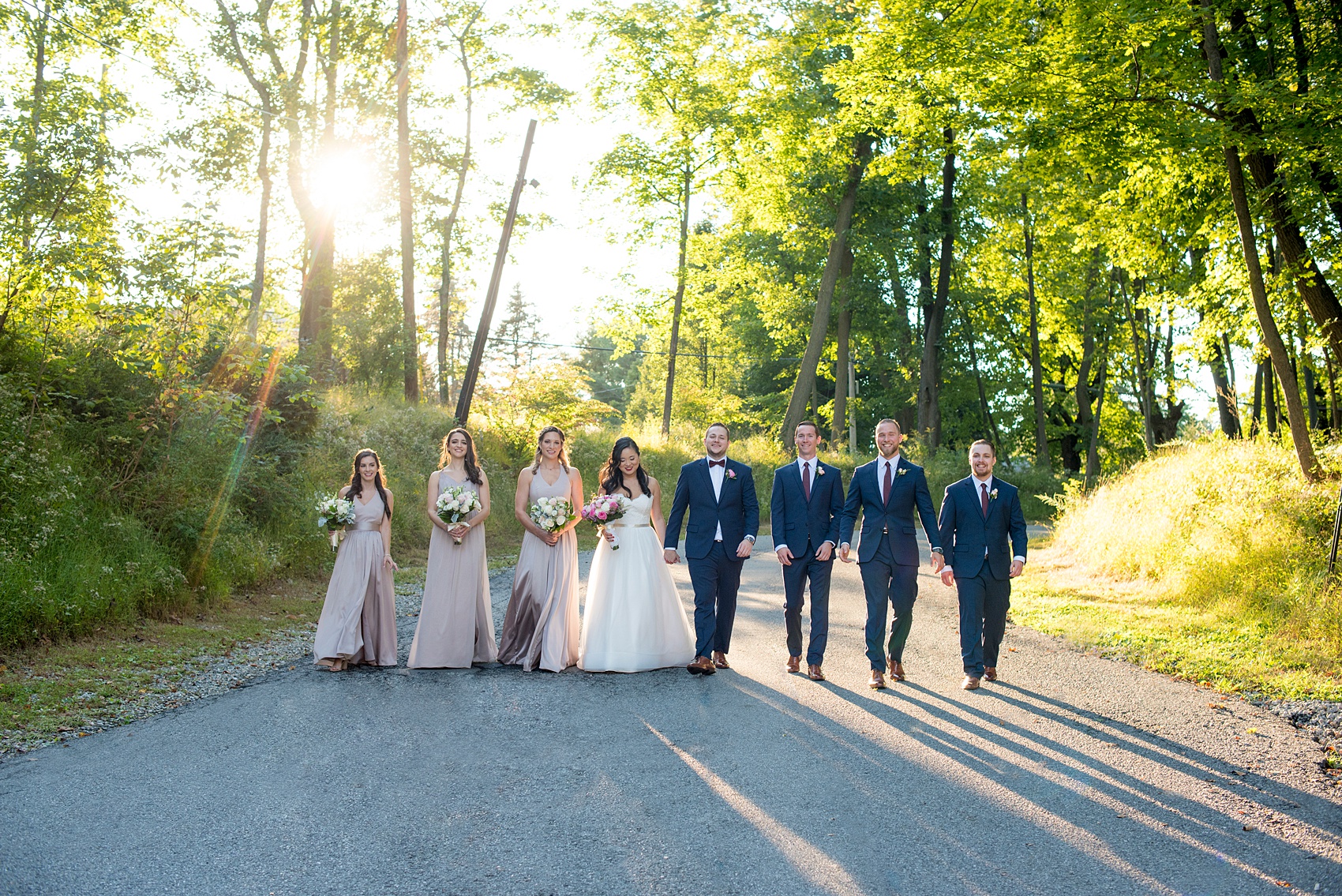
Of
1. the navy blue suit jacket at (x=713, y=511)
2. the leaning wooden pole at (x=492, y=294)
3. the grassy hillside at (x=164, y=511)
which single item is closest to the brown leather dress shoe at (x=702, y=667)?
the navy blue suit jacket at (x=713, y=511)

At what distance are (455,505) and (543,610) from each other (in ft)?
4.30

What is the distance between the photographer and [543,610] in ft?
29.9

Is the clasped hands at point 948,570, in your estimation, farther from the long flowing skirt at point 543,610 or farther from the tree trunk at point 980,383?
the tree trunk at point 980,383

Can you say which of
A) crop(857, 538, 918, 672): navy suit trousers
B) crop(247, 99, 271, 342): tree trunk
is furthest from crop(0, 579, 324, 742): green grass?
crop(247, 99, 271, 342): tree trunk

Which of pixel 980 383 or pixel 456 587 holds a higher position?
pixel 980 383

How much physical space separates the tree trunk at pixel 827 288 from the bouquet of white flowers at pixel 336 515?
2371cm

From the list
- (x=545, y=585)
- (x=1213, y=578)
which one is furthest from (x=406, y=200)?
(x=1213, y=578)

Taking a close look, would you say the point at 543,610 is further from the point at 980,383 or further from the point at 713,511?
the point at 980,383

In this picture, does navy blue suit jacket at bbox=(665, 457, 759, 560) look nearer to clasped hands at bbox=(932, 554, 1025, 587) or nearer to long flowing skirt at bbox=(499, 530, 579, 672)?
long flowing skirt at bbox=(499, 530, 579, 672)

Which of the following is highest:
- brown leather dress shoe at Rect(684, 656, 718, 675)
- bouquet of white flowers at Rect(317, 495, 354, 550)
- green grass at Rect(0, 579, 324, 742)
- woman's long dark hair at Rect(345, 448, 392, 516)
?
woman's long dark hair at Rect(345, 448, 392, 516)

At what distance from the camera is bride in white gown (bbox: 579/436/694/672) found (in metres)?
8.85

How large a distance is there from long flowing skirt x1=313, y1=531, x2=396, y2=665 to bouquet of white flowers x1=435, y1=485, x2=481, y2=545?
30.3 inches

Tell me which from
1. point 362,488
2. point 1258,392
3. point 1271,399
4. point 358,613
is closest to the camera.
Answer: point 358,613

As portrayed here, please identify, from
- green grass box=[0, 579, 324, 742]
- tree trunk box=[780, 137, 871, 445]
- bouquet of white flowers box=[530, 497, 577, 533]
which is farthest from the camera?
tree trunk box=[780, 137, 871, 445]
